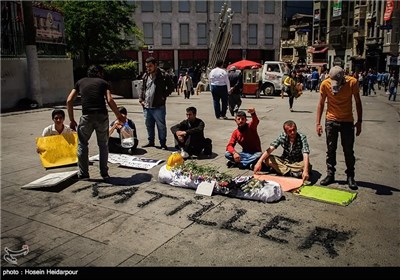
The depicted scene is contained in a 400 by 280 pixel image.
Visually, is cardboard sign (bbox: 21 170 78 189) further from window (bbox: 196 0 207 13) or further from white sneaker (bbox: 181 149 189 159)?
window (bbox: 196 0 207 13)

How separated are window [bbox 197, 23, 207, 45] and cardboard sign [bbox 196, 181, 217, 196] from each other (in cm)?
4212

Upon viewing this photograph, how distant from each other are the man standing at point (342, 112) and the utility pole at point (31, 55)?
13.3 metres

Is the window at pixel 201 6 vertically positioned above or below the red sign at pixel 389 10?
above

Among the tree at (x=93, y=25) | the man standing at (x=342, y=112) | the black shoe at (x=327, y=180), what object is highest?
the tree at (x=93, y=25)

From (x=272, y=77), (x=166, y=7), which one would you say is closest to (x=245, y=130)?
(x=272, y=77)

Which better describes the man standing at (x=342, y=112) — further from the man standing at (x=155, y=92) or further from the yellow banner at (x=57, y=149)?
the yellow banner at (x=57, y=149)

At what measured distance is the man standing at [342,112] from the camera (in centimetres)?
532

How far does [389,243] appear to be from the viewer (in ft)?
12.5

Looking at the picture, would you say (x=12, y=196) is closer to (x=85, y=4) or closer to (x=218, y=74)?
(x=218, y=74)

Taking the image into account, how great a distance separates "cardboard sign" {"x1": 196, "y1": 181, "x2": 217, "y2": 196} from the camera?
517cm

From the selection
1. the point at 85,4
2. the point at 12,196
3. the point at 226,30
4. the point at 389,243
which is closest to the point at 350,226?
the point at 389,243

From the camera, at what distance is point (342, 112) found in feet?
17.6

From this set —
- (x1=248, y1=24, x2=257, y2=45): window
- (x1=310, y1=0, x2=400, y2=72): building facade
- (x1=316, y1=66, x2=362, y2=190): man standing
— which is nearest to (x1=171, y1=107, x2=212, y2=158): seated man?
(x1=316, y1=66, x2=362, y2=190): man standing

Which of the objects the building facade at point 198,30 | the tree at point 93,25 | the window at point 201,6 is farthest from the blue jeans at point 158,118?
A: the window at point 201,6
